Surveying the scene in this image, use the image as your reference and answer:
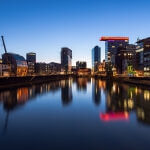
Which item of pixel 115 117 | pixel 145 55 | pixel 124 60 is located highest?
pixel 145 55

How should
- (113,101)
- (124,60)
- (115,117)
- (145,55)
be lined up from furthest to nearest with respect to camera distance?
(124,60) → (145,55) → (113,101) → (115,117)

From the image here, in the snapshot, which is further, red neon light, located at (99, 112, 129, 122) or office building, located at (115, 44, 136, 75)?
office building, located at (115, 44, 136, 75)

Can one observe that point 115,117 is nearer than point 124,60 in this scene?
Yes

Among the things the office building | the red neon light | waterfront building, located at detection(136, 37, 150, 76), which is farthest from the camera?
the office building

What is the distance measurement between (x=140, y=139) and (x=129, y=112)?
1280 cm

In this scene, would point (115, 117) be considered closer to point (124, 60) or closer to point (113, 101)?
point (113, 101)

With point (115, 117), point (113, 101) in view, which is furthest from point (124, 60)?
point (115, 117)

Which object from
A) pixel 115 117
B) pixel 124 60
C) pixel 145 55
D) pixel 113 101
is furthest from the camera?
pixel 124 60

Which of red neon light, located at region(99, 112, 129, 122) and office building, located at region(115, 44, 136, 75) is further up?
office building, located at region(115, 44, 136, 75)

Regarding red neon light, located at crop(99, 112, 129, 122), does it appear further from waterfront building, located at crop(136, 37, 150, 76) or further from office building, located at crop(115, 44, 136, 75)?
office building, located at crop(115, 44, 136, 75)

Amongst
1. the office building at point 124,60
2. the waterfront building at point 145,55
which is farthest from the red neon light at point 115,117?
the office building at point 124,60

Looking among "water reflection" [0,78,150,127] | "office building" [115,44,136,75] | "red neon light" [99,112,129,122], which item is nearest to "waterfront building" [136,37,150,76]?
"office building" [115,44,136,75]

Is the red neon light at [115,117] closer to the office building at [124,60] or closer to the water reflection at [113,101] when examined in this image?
the water reflection at [113,101]

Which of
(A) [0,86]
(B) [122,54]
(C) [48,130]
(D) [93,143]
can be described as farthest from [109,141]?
(B) [122,54]
